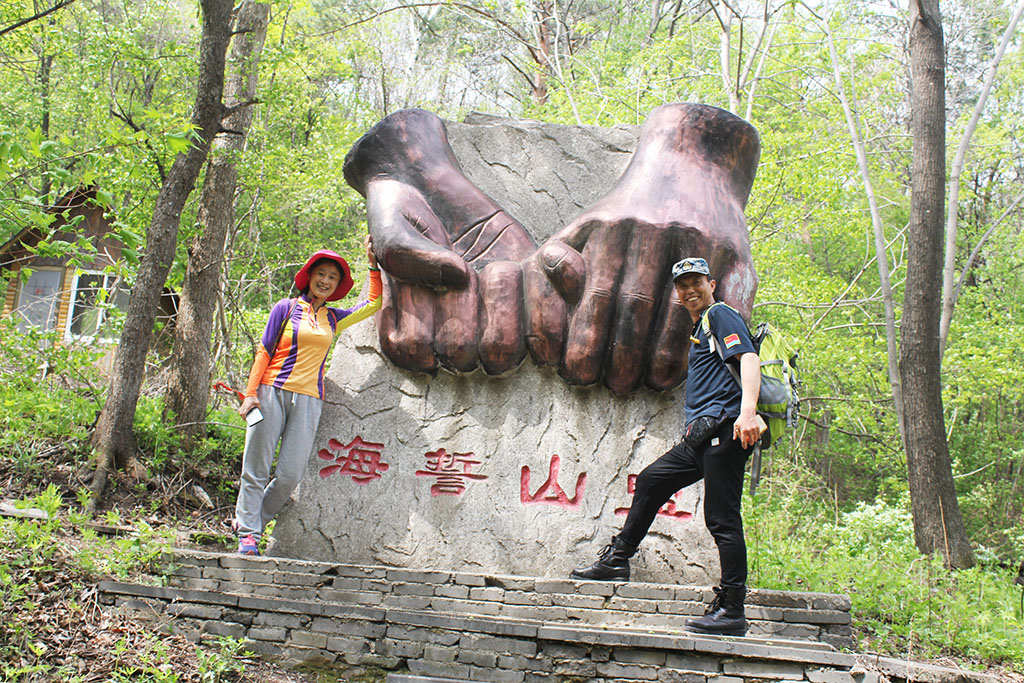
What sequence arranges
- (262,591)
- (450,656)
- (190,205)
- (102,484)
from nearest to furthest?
(450,656), (262,591), (102,484), (190,205)

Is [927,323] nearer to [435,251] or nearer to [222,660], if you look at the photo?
[435,251]

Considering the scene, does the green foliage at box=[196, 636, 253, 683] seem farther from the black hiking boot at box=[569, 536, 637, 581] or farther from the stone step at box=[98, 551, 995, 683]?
the black hiking boot at box=[569, 536, 637, 581]

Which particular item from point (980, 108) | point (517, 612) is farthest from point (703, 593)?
point (980, 108)

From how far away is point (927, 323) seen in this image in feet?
20.6

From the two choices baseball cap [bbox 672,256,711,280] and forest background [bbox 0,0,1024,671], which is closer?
baseball cap [bbox 672,256,711,280]

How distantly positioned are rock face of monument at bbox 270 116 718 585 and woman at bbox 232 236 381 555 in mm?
183

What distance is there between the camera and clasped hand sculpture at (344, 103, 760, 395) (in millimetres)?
3889

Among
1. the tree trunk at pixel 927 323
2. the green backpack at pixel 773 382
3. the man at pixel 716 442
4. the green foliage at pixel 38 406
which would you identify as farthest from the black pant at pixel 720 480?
the green foliage at pixel 38 406

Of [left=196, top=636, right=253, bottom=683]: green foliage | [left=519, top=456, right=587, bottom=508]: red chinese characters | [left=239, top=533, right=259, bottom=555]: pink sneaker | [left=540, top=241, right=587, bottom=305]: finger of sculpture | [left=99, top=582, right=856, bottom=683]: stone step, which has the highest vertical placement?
[left=540, top=241, right=587, bottom=305]: finger of sculpture

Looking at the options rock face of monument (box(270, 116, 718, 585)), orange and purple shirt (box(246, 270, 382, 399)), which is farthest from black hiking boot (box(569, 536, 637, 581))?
orange and purple shirt (box(246, 270, 382, 399))

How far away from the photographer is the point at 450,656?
10.1ft

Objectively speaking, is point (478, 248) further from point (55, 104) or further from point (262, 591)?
point (55, 104)

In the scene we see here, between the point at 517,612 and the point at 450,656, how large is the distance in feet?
1.10

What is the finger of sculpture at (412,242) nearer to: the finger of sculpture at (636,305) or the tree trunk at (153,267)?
the finger of sculpture at (636,305)
